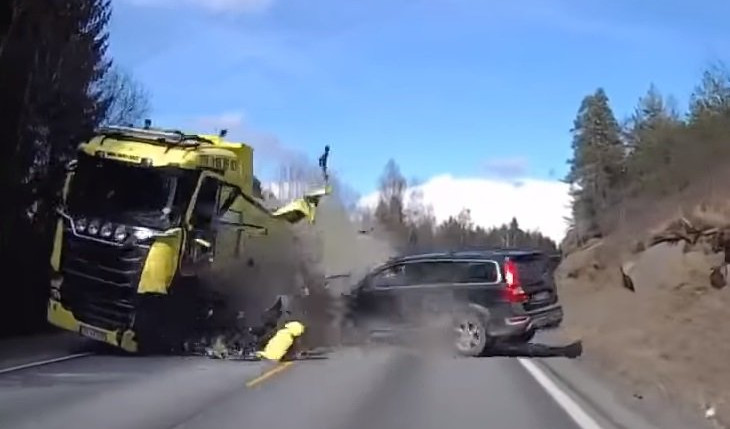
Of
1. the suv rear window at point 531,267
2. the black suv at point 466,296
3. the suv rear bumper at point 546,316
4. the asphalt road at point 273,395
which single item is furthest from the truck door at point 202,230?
the suv rear bumper at point 546,316

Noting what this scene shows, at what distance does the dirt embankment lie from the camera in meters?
18.5

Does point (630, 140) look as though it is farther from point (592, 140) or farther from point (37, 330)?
point (37, 330)

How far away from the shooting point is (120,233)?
808 inches

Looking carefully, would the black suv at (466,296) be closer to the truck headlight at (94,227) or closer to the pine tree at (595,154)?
the truck headlight at (94,227)

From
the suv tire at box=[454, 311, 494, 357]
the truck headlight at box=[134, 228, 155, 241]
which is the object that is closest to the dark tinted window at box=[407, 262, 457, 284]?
the suv tire at box=[454, 311, 494, 357]

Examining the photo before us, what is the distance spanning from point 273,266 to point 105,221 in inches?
201

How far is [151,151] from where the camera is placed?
68.8 ft

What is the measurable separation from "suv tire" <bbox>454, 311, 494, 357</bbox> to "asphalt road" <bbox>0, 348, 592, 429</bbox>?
4.99 ft

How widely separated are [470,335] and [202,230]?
5.46m

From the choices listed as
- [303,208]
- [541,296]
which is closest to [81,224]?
[303,208]

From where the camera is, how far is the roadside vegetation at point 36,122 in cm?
2727

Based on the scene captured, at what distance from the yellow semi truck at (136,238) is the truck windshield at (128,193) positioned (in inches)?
0.7

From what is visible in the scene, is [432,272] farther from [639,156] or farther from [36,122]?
[639,156]

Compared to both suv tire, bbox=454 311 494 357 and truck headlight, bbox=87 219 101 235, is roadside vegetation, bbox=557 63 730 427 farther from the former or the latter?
truck headlight, bbox=87 219 101 235
